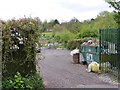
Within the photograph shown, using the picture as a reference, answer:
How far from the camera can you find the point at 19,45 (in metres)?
8.75

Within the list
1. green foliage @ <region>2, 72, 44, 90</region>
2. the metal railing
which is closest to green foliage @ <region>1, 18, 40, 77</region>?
green foliage @ <region>2, 72, 44, 90</region>

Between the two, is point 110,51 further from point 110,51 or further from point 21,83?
point 21,83

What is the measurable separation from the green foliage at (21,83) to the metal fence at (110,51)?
4324mm

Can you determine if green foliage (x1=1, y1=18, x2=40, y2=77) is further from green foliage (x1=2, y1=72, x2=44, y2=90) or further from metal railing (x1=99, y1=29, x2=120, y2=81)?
metal railing (x1=99, y1=29, x2=120, y2=81)

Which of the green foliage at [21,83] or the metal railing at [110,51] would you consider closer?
the green foliage at [21,83]

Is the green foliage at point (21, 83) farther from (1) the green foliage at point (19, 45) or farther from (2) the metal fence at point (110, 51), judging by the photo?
(2) the metal fence at point (110, 51)

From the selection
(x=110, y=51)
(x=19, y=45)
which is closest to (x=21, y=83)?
(x=19, y=45)

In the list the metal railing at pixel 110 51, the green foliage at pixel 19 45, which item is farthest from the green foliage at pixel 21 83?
the metal railing at pixel 110 51

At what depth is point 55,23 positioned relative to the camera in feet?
126

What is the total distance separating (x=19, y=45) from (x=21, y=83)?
118 cm

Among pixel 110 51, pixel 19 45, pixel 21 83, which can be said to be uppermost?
pixel 19 45

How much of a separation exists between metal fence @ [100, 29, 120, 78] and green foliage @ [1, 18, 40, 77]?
4.33 m

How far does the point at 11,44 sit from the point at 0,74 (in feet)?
2.89

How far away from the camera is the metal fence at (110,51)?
12.0 meters
